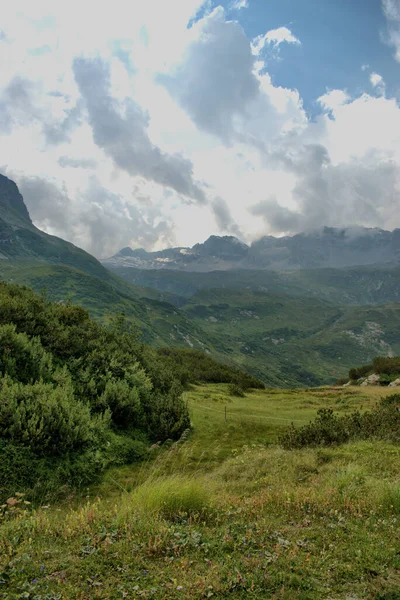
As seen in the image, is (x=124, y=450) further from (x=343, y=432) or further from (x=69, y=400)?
(x=343, y=432)

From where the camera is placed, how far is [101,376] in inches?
771

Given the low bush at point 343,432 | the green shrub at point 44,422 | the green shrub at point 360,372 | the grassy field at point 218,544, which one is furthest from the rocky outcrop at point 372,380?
the green shrub at point 44,422

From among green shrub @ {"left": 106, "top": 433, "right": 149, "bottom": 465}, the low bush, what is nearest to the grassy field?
green shrub @ {"left": 106, "top": 433, "right": 149, "bottom": 465}

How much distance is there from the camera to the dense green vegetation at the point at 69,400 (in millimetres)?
12039

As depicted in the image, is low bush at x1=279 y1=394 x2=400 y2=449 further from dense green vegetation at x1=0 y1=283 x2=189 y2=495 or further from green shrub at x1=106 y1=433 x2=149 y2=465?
green shrub at x1=106 y1=433 x2=149 y2=465

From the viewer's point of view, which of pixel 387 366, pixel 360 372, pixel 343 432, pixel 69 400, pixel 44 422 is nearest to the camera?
pixel 44 422

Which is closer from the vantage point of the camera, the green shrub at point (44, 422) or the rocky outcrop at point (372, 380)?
the green shrub at point (44, 422)

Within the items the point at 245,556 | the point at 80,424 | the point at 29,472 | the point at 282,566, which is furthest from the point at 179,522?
the point at 80,424

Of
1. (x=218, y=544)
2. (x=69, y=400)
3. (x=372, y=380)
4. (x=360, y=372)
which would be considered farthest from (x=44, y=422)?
(x=360, y=372)

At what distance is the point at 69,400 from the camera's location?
15.9 metres

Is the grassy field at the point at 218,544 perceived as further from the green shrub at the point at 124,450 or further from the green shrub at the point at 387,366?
the green shrub at the point at 387,366

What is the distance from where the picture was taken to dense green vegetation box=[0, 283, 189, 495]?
39.5ft

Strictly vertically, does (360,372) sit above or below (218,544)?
below

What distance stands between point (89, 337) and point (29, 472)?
1316 centimetres
